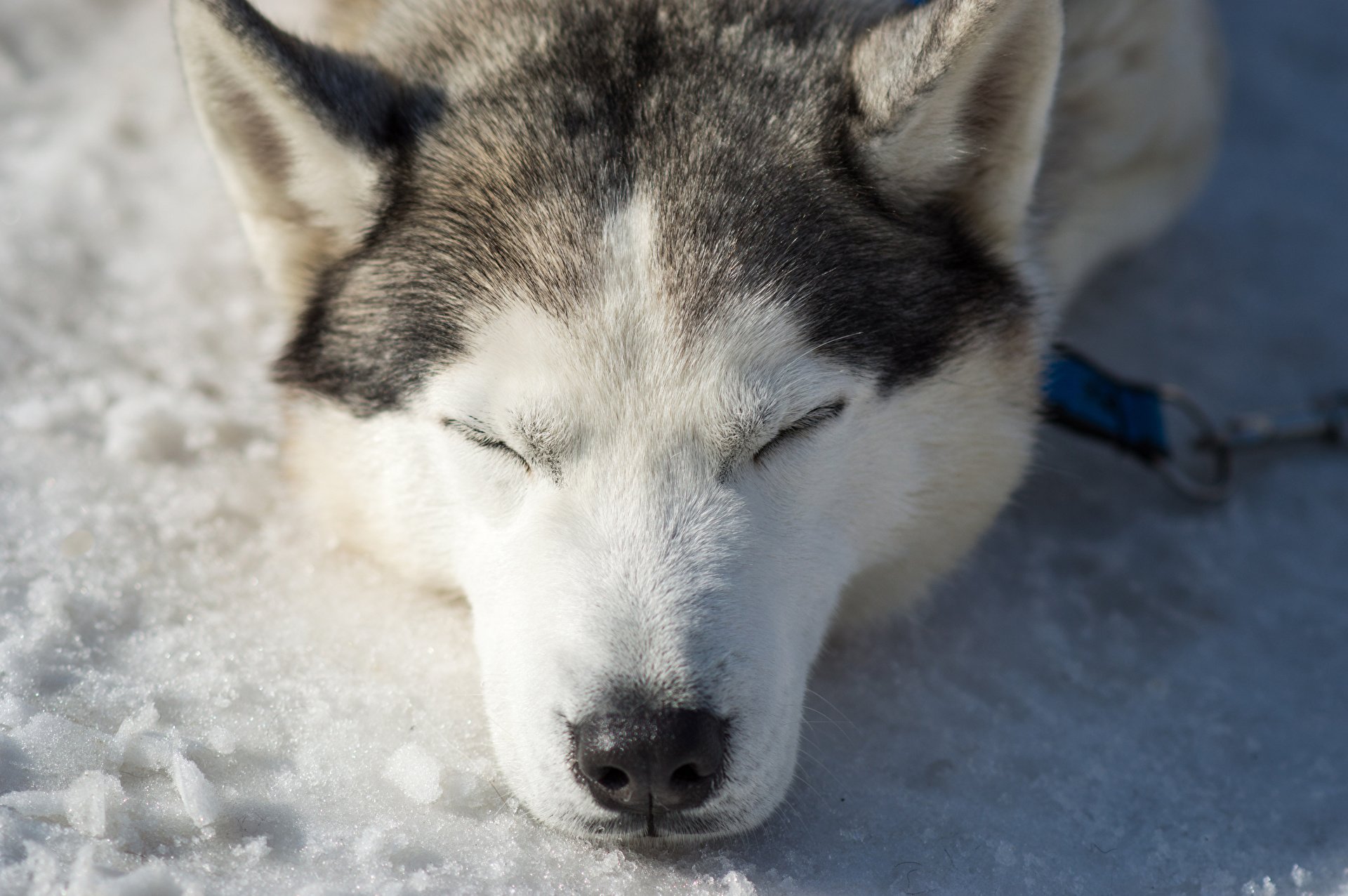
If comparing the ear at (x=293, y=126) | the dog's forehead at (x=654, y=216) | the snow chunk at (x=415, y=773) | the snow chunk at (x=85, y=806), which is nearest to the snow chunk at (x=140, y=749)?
the snow chunk at (x=85, y=806)

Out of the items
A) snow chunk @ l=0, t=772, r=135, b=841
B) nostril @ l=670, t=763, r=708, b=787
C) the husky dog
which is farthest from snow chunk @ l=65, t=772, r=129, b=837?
nostril @ l=670, t=763, r=708, b=787

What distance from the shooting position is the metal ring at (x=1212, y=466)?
→ 10.8 feet

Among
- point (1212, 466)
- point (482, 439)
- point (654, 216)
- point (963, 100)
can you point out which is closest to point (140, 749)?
point (482, 439)

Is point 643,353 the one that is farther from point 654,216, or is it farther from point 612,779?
point 612,779

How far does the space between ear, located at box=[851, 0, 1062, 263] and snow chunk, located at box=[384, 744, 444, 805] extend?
4.86ft

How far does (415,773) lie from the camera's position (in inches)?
89.3

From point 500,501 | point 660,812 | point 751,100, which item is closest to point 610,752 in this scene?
point 660,812

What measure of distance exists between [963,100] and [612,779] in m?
1.50

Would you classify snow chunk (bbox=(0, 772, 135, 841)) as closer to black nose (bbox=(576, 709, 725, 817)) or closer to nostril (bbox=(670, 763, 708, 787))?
black nose (bbox=(576, 709, 725, 817))

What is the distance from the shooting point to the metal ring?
10.8 feet

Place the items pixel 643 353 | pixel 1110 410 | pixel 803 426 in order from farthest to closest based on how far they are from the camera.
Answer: pixel 1110 410 < pixel 803 426 < pixel 643 353

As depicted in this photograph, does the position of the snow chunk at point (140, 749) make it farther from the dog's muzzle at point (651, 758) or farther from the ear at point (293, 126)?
the ear at point (293, 126)

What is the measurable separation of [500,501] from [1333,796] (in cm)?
182

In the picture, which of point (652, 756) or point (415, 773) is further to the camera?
point (415, 773)
